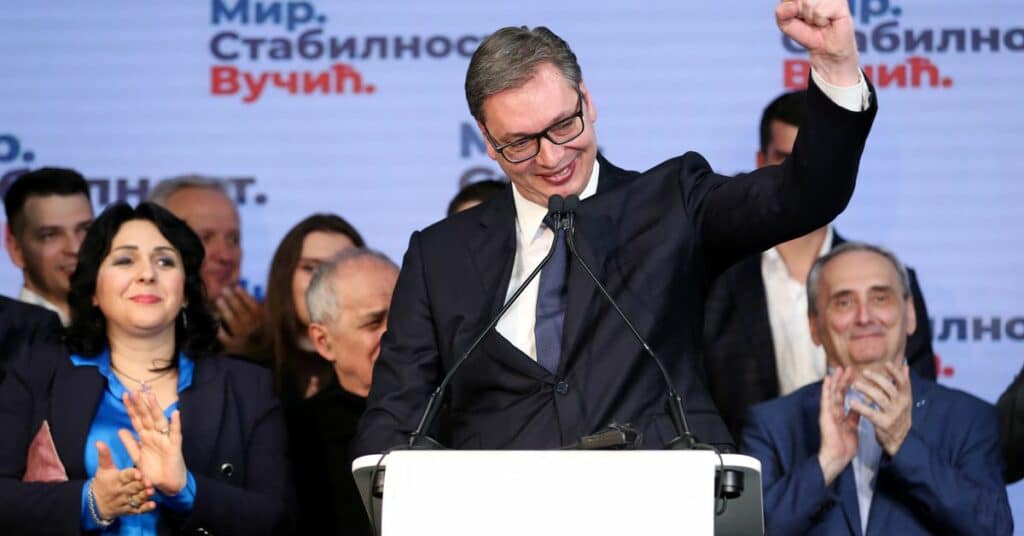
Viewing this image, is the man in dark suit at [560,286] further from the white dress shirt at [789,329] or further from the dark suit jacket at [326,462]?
the white dress shirt at [789,329]

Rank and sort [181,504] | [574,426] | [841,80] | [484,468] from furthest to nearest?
[181,504] < [574,426] < [841,80] < [484,468]

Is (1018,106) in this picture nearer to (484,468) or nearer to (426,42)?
(426,42)

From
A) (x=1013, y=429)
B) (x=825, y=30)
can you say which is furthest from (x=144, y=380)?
(x=1013, y=429)

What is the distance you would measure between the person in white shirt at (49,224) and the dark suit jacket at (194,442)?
1148mm

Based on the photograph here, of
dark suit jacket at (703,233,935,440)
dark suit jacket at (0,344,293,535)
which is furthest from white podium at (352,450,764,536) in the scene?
dark suit jacket at (703,233,935,440)

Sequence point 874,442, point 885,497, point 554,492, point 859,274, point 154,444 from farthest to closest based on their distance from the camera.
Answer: point 859,274, point 874,442, point 885,497, point 154,444, point 554,492

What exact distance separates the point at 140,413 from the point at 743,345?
188 centimetres

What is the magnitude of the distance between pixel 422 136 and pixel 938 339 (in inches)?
69.0

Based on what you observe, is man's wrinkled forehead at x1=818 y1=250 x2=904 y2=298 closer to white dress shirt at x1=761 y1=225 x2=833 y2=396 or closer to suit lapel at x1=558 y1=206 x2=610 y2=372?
white dress shirt at x1=761 y1=225 x2=833 y2=396

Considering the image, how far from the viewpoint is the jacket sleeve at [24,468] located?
3.63 m

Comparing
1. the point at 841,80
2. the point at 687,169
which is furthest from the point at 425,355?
the point at 841,80

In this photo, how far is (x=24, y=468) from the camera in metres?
3.81

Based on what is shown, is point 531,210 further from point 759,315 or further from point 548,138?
point 759,315

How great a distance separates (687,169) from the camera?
299 centimetres
